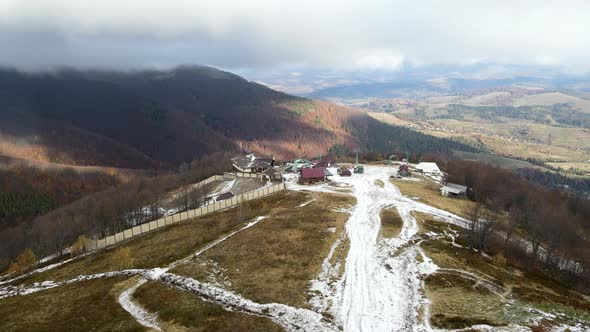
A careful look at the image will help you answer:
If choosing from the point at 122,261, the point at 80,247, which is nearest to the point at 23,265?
the point at 80,247

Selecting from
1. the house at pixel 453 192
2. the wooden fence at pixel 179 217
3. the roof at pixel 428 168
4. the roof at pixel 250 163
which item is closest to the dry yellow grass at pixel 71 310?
the wooden fence at pixel 179 217

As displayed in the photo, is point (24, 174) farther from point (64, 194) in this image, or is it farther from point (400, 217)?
point (400, 217)

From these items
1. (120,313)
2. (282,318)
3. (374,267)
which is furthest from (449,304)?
(120,313)

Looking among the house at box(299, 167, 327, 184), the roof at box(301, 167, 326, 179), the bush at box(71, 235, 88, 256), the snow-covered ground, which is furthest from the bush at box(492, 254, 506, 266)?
the bush at box(71, 235, 88, 256)

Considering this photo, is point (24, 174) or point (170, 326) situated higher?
point (170, 326)

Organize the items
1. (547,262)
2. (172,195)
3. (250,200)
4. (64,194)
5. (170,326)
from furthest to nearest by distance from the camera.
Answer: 1. (64,194)
2. (172,195)
3. (250,200)
4. (547,262)
5. (170,326)

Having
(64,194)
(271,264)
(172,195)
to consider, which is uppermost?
(271,264)

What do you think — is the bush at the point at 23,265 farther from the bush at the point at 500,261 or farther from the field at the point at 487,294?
the bush at the point at 500,261

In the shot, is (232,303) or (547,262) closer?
(232,303)
